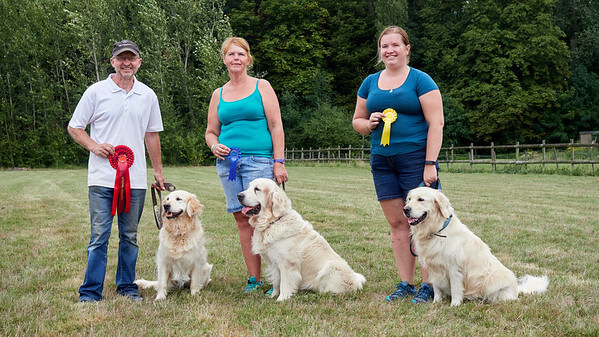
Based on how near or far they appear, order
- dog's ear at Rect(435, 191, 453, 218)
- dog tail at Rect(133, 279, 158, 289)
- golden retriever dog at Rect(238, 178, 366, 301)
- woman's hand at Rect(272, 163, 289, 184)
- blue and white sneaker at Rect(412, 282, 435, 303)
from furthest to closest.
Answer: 1. dog tail at Rect(133, 279, 158, 289)
2. woman's hand at Rect(272, 163, 289, 184)
3. golden retriever dog at Rect(238, 178, 366, 301)
4. blue and white sneaker at Rect(412, 282, 435, 303)
5. dog's ear at Rect(435, 191, 453, 218)

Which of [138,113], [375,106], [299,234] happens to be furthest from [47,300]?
[375,106]

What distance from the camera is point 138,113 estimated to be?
12.8 ft

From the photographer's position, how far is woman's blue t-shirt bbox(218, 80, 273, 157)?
4125mm

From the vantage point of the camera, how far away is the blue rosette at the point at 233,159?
4.13 m

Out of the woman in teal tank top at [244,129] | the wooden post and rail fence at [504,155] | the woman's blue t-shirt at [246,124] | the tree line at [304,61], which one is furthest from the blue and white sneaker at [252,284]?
the tree line at [304,61]

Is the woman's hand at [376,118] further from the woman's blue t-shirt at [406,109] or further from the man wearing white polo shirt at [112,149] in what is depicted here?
the man wearing white polo shirt at [112,149]

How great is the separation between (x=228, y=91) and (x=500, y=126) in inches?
1353

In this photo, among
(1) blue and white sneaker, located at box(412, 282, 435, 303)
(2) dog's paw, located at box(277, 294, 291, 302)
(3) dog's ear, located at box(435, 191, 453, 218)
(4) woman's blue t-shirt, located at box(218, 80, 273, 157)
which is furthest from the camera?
(4) woman's blue t-shirt, located at box(218, 80, 273, 157)

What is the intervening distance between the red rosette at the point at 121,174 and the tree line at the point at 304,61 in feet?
74.7

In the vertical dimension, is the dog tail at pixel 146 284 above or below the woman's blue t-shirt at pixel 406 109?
below

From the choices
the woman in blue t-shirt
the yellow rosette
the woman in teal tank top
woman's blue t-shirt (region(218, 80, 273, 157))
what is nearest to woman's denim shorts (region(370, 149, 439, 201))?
the woman in blue t-shirt

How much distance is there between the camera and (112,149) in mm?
3670

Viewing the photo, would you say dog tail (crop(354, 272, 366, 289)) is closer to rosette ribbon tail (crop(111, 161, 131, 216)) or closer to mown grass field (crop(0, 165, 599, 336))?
mown grass field (crop(0, 165, 599, 336))

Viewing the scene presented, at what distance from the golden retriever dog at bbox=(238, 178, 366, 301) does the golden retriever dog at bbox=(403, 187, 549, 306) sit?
82 centimetres
